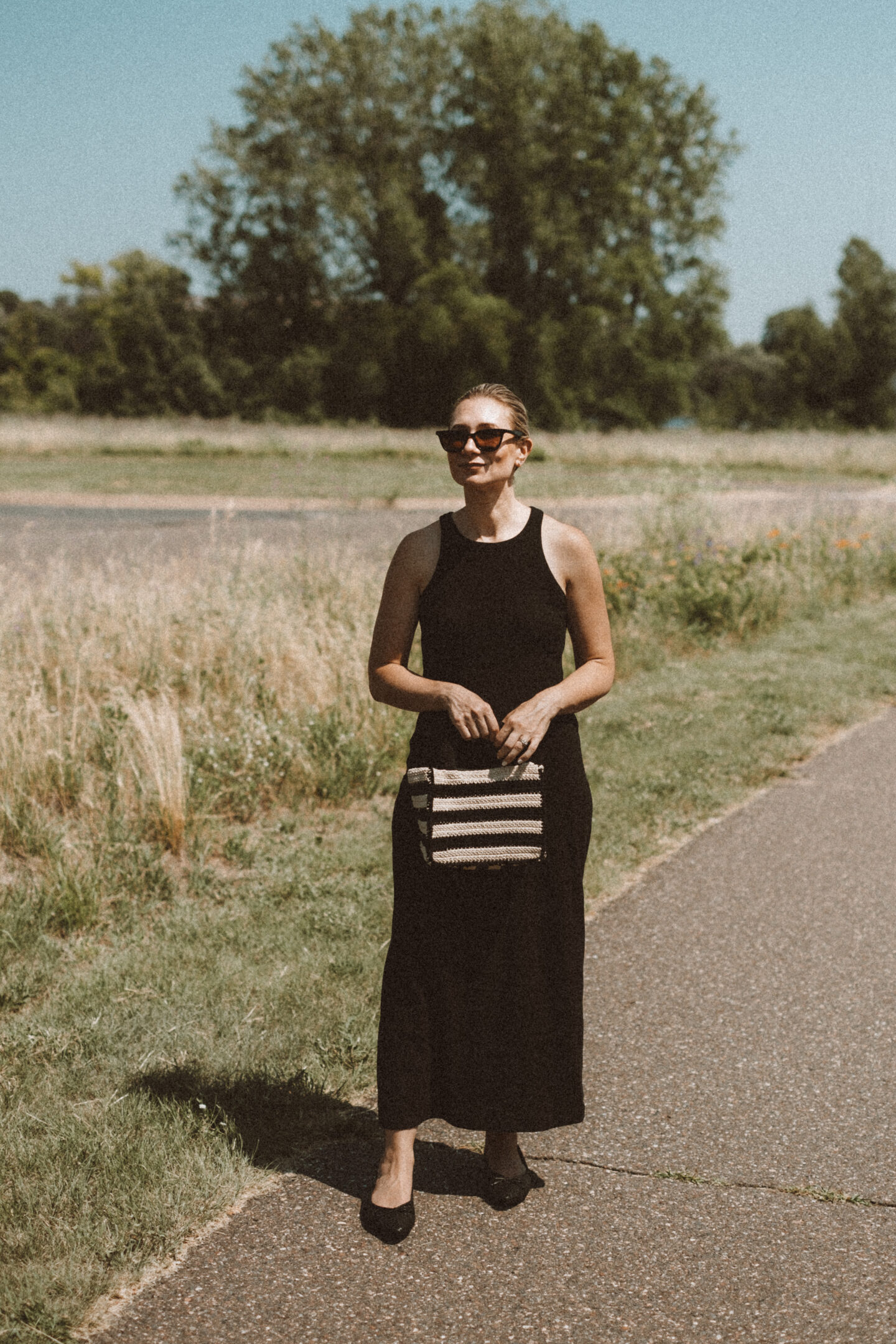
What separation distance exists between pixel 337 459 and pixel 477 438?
3292cm

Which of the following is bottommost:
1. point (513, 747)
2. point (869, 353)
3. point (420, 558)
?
point (513, 747)

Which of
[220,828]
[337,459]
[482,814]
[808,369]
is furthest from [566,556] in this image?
[808,369]

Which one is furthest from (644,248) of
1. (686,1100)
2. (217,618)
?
(686,1100)

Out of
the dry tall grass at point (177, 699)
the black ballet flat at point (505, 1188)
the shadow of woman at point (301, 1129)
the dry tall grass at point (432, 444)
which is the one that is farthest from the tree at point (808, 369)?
the black ballet flat at point (505, 1188)

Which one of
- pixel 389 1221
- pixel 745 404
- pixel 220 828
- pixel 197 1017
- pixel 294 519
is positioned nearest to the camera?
pixel 389 1221

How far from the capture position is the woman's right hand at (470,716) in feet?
8.56

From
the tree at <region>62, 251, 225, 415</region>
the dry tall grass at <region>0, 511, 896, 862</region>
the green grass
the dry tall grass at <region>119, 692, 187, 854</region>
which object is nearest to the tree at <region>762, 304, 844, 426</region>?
the tree at <region>62, 251, 225, 415</region>

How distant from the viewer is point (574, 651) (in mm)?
2725

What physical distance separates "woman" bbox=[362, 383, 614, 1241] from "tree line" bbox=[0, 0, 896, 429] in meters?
52.0

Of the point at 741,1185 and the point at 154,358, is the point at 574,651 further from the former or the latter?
the point at 154,358

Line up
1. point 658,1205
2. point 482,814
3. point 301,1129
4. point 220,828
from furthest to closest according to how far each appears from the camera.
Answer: point 220,828, point 301,1129, point 658,1205, point 482,814

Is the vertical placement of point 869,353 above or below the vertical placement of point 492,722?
above

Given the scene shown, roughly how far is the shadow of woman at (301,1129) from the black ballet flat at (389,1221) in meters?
0.13

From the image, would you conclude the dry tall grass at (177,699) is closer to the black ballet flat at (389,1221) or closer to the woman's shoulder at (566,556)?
the black ballet flat at (389,1221)
